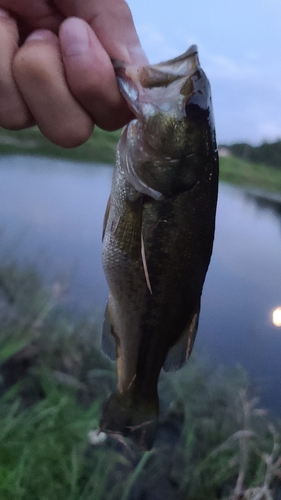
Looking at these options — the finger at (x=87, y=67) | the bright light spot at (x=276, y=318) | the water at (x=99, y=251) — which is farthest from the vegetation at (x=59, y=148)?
the finger at (x=87, y=67)

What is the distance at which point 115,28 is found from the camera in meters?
0.91

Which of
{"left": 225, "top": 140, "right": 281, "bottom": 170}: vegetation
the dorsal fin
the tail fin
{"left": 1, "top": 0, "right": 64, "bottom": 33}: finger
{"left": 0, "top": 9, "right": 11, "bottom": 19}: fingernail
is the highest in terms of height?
{"left": 225, "top": 140, "right": 281, "bottom": 170}: vegetation

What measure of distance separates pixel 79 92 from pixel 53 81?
5 cm

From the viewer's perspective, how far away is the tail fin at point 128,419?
3.77 feet

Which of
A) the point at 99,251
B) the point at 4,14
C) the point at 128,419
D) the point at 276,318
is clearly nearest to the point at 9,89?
the point at 4,14

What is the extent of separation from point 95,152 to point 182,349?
4716 millimetres

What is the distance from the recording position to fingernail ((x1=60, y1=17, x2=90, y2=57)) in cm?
82

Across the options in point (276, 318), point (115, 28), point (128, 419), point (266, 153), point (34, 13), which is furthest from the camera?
point (266, 153)

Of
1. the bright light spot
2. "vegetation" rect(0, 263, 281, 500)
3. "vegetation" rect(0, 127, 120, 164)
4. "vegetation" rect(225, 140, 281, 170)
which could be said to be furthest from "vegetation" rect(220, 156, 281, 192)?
"vegetation" rect(0, 263, 281, 500)

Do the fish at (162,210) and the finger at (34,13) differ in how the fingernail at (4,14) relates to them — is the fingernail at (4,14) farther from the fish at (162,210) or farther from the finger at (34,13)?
the fish at (162,210)

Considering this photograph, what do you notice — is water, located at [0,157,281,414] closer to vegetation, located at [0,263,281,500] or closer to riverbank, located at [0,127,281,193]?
riverbank, located at [0,127,281,193]

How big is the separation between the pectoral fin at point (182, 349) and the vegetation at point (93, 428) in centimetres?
61

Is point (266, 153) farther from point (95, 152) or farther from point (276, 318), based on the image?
point (276, 318)

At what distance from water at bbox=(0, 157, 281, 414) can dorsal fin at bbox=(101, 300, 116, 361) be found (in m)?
1.94
